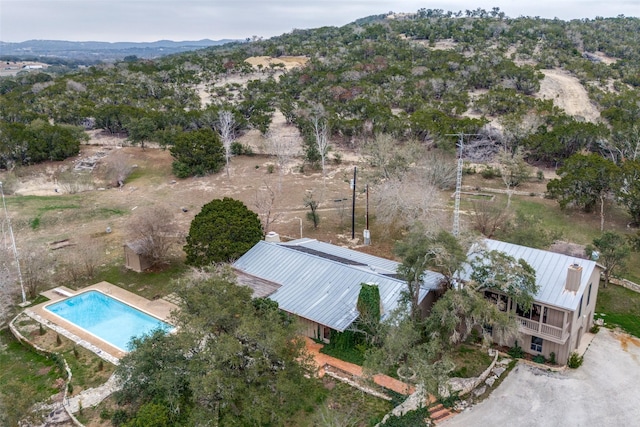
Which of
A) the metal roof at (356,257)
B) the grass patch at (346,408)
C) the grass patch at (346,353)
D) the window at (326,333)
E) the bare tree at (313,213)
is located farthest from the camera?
the bare tree at (313,213)

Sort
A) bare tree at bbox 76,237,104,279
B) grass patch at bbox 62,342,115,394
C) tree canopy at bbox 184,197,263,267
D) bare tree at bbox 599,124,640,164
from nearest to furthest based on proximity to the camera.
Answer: grass patch at bbox 62,342,115,394 → tree canopy at bbox 184,197,263,267 → bare tree at bbox 76,237,104,279 → bare tree at bbox 599,124,640,164

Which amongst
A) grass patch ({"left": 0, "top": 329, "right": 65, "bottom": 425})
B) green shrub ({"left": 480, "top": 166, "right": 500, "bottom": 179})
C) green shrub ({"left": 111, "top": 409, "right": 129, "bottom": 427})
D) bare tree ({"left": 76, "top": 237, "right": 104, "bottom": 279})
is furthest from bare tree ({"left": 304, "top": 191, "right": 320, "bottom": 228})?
green shrub ({"left": 111, "top": 409, "right": 129, "bottom": 427})

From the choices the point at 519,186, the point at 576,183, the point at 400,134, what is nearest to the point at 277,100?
the point at 400,134

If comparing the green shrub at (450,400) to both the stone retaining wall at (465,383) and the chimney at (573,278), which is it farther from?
the chimney at (573,278)

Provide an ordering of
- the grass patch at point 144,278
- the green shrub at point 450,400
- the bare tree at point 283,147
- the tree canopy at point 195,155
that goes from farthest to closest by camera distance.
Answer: the bare tree at point 283,147 → the tree canopy at point 195,155 → the grass patch at point 144,278 → the green shrub at point 450,400

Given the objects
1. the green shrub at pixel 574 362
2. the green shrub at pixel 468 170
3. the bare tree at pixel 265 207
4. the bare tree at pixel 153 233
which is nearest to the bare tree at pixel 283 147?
the bare tree at pixel 265 207

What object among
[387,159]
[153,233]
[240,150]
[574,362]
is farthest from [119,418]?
[240,150]

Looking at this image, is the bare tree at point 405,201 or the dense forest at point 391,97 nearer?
the bare tree at point 405,201

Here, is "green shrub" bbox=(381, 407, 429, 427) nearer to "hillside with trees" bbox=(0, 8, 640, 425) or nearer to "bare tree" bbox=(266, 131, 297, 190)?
"hillside with trees" bbox=(0, 8, 640, 425)
